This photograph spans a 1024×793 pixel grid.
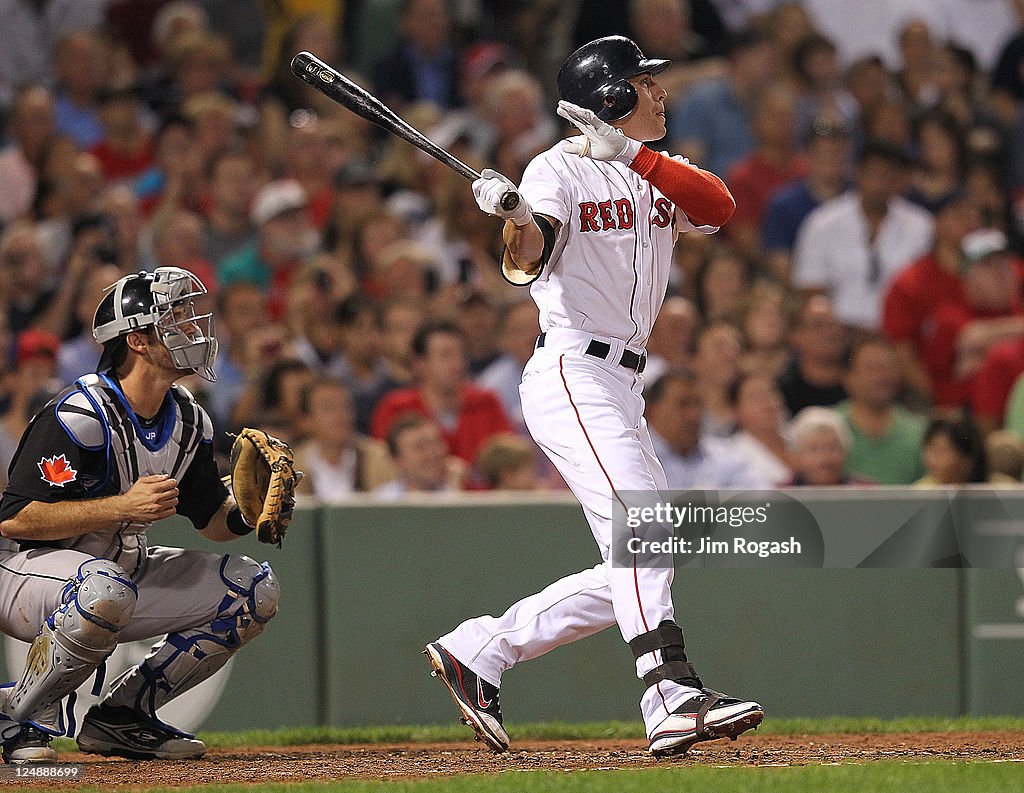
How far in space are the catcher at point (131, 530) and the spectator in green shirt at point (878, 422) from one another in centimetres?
354

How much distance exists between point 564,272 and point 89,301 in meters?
4.13

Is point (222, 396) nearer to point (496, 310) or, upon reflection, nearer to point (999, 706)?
point (496, 310)

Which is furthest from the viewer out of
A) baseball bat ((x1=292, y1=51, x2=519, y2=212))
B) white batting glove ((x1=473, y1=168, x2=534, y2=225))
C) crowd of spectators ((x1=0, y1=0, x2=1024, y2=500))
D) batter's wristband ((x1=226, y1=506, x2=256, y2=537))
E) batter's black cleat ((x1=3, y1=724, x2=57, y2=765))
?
crowd of spectators ((x1=0, y1=0, x2=1024, y2=500))

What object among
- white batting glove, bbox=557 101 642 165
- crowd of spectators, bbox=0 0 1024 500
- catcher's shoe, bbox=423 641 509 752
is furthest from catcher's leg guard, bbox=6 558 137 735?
crowd of spectators, bbox=0 0 1024 500

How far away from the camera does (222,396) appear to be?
26.8 feet

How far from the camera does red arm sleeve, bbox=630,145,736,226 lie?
484 centimetres

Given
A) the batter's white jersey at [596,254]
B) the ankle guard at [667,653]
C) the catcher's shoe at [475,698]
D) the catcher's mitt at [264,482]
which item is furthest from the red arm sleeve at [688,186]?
the catcher's shoe at [475,698]

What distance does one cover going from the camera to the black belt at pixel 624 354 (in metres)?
4.94

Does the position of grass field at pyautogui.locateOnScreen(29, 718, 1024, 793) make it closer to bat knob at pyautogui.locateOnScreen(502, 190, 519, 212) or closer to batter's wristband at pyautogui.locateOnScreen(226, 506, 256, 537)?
batter's wristband at pyautogui.locateOnScreen(226, 506, 256, 537)

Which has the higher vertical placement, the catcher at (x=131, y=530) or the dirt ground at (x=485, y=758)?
the catcher at (x=131, y=530)

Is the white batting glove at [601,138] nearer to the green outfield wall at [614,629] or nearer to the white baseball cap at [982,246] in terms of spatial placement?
the green outfield wall at [614,629]

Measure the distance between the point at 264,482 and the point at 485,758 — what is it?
1.04 m

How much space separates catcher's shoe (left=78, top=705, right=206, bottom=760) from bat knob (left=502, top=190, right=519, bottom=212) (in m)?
1.94

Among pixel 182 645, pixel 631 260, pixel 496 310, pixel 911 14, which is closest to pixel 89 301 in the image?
pixel 496 310
